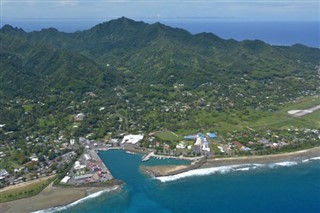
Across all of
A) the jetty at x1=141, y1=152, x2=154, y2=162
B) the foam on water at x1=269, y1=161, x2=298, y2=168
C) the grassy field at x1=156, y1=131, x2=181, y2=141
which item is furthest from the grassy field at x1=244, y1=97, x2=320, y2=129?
the jetty at x1=141, y1=152, x2=154, y2=162

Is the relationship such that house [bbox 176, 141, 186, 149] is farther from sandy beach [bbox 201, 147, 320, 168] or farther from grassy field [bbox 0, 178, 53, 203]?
grassy field [bbox 0, 178, 53, 203]

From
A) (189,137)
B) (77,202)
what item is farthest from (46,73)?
(77,202)

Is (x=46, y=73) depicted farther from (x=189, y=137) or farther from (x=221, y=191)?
(x=221, y=191)

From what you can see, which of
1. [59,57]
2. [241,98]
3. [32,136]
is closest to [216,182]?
[32,136]

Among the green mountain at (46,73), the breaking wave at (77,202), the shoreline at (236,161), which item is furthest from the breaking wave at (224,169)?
the green mountain at (46,73)

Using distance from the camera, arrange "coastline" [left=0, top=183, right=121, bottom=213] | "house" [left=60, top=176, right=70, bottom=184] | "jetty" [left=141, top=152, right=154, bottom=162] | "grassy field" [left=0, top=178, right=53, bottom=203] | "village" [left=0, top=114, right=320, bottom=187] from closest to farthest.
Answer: "coastline" [left=0, top=183, right=121, bottom=213]
"grassy field" [left=0, top=178, right=53, bottom=203]
"house" [left=60, top=176, right=70, bottom=184]
"village" [left=0, top=114, right=320, bottom=187]
"jetty" [left=141, top=152, right=154, bottom=162]

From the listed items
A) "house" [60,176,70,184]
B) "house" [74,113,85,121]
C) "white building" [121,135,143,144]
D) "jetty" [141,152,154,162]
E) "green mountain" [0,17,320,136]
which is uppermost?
"green mountain" [0,17,320,136]
